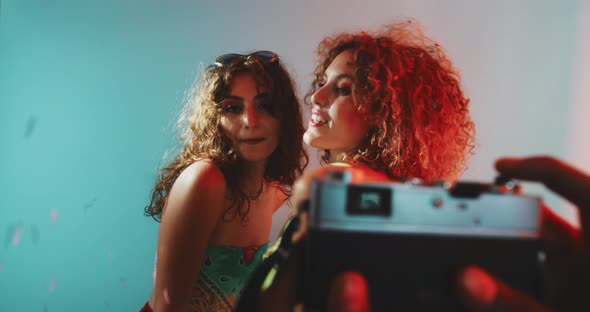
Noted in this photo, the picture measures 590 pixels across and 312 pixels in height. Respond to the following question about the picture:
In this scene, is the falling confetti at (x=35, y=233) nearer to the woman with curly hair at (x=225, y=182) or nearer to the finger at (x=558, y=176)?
the woman with curly hair at (x=225, y=182)

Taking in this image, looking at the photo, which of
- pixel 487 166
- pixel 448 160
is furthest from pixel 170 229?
pixel 487 166

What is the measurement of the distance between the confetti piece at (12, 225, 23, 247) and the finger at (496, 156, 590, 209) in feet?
6.36

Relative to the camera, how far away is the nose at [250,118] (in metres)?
1.36

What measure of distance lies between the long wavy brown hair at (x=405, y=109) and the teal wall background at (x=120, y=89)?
591 millimetres

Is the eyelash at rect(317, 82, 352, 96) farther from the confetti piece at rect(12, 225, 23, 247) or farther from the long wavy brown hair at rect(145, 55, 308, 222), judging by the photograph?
the confetti piece at rect(12, 225, 23, 247)

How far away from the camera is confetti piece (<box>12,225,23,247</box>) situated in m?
1.79

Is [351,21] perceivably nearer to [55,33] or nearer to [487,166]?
[487,166]

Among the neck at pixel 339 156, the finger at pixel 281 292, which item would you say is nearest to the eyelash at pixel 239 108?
the neck at pixel 339 156

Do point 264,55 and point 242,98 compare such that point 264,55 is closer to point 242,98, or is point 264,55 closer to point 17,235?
point 242,98

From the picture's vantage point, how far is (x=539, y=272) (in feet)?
2.21

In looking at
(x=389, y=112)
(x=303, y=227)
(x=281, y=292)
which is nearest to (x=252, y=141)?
(x=389, y=112)

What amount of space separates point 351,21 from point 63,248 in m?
1.63

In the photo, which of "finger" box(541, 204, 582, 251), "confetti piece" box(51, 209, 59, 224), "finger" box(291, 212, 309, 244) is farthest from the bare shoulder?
"finger" box(541, 204, 582, 251)

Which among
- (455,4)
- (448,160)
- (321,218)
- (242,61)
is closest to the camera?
(321,218)
